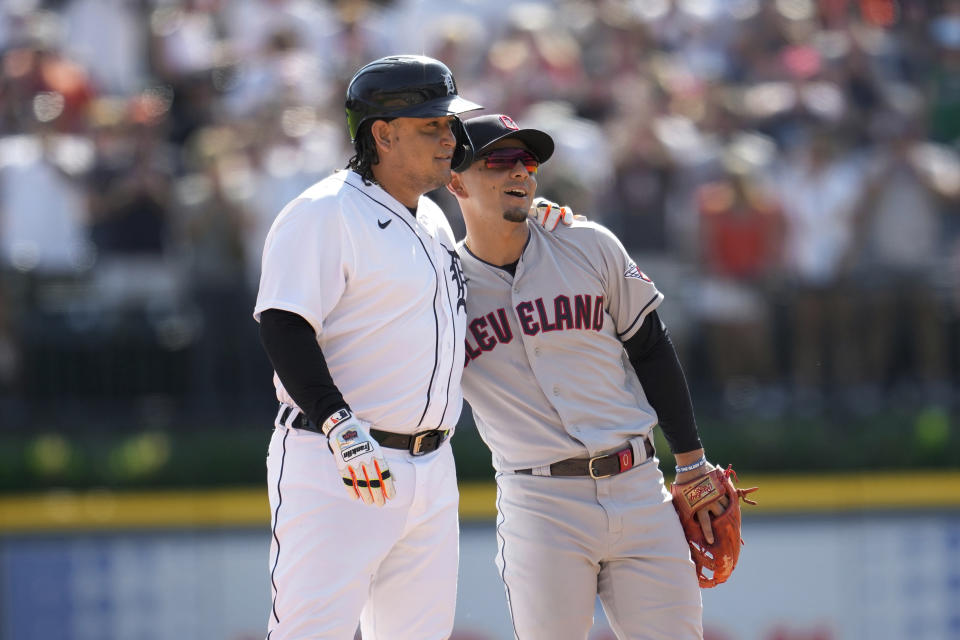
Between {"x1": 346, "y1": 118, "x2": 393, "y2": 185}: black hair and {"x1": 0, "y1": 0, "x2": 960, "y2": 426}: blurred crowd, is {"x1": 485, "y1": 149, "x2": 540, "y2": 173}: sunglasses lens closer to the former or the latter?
{"x1": 346, "y1": 118, "x2": 393, "y2": 185}: black hair

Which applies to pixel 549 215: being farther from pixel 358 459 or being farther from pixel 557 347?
pixel 358 459

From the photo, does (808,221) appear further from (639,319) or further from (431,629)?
(431,629)

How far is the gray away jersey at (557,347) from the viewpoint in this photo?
406cm

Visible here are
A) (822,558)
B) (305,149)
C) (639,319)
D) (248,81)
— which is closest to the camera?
(639,319)

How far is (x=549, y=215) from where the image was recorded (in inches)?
167

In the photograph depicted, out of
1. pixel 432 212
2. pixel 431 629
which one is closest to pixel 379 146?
pixel 432 212

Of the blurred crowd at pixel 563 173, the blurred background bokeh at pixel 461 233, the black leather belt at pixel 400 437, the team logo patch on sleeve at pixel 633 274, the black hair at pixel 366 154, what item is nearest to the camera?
the black leather belt at pixel 400 437

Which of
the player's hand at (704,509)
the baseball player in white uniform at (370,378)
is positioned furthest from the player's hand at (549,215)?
the player's hand at (704,509)

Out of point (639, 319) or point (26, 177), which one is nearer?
point (639, 319)

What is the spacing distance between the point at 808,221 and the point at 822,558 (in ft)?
6.90

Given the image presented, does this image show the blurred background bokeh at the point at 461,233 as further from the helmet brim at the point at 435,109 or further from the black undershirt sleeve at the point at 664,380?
the helmet brim at the point at 435,109

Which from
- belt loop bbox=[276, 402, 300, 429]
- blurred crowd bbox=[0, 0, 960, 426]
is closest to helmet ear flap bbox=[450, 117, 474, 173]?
belt loop bbox=[276, 402, 300, 429]

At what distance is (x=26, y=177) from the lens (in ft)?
26.9

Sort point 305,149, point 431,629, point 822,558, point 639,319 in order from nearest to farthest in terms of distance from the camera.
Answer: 1. point 431,629
2. point 639,319
3. point 822,558
4. point 305,149
